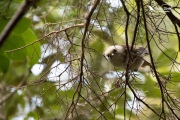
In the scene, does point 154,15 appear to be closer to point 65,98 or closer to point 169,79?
point 169,79

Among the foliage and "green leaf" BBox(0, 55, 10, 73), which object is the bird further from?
"green leaf" BBox(0, 55, 10, 73)

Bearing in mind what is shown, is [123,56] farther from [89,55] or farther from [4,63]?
[4,63]

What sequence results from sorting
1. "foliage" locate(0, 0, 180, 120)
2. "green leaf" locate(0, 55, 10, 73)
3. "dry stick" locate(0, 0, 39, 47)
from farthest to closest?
1. "green leaf" locate(0, 55, 10, 73)
2. "foliage" locate(0, 0, 180, 120)
3. "dry stick" locate(0, 0, 39, 47)

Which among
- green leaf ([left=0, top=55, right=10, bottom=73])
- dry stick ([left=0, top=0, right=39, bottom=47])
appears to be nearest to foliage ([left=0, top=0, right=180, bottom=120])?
green leaf ([left=0, top=55, right=10, bottom=73])

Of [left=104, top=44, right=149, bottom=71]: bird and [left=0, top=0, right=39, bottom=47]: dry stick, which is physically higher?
[left=104, top=44, right=149, bottom=71]: bird

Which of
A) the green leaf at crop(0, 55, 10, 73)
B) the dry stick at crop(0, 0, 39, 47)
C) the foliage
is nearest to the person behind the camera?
the dry stick at crop(0, 0, 39, 47)

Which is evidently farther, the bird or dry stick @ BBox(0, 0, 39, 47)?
the bird

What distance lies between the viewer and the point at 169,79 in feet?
1.99

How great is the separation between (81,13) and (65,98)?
0.64 feet

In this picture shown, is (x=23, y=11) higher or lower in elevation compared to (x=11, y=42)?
lower

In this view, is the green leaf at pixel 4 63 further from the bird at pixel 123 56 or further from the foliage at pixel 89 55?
the bird at pixel 123 56

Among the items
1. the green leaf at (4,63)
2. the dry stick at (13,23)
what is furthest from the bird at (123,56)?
the dry stick at (13,23)

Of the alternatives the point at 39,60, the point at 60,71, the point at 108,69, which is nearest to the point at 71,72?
the point at 60,71

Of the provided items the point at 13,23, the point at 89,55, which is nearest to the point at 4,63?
Result: the point at 89,55
